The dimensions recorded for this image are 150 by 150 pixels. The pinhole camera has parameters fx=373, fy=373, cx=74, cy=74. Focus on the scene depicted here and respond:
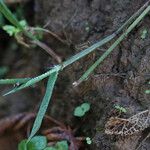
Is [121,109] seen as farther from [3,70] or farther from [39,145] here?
[3,70]

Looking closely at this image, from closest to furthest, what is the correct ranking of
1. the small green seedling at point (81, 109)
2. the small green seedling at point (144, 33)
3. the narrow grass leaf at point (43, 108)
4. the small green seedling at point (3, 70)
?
the narrow grass leaf at point (43, 108) → the small green seedling at point (144, 33) → the small green seedling at point (81, 109) → the small green seedling at point (3, 70)

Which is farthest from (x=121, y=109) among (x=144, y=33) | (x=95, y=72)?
(x=144, y=33)

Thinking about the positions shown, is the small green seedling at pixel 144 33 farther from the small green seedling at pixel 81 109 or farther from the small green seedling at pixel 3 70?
the small green seedling at pixel 3 70

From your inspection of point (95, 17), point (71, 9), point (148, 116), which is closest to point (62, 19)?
point (71, 9)

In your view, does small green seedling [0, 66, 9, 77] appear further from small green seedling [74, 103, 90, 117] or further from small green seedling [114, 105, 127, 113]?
small green seedling [114, 105, 127, 113]

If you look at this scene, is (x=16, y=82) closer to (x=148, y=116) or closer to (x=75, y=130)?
(x=75, y=130)

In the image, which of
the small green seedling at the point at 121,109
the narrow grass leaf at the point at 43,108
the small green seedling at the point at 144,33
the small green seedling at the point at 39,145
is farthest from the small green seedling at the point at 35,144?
the small green seedling at the point at 144,33

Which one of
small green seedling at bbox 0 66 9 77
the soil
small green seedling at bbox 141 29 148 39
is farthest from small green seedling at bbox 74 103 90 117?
small green seedling at bbox 0 66 9 77
